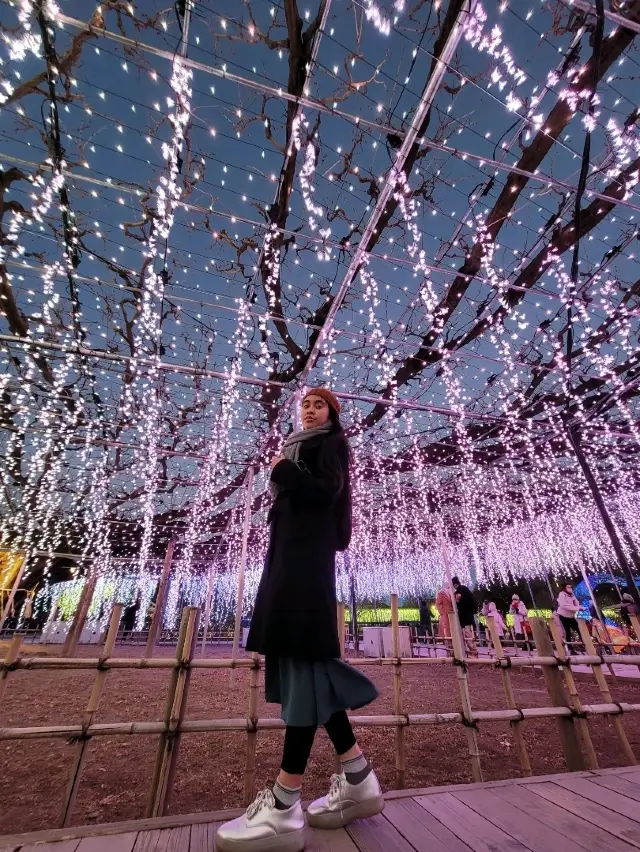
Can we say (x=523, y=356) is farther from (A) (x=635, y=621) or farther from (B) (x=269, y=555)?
(B) (x=269, y=555)

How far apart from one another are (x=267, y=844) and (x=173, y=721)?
2.41 ft

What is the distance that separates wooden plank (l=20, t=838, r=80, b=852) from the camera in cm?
109

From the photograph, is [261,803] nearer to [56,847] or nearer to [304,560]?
[56,847]

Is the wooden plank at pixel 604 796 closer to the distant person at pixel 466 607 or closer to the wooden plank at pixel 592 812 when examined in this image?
the wooden plank at pixel 592 812

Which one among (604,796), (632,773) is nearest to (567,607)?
(632,773)

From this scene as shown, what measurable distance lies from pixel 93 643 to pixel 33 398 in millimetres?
11925

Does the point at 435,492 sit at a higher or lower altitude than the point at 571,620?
higher

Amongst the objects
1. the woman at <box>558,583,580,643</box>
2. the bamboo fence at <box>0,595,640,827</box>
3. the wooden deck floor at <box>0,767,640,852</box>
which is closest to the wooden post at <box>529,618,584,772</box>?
the bamboo fence at <box>0,595,640,827</box>

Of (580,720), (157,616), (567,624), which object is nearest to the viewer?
(580,720)

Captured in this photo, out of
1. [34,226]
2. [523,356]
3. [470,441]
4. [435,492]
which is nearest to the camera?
[34,226]

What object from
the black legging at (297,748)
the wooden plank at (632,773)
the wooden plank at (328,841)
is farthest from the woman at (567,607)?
the black legging at (297,748)

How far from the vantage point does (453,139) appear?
10.5 ft

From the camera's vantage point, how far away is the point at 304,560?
1.39 m

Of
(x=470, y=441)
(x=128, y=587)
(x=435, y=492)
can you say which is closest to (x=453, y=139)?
(x=470, y=441)
